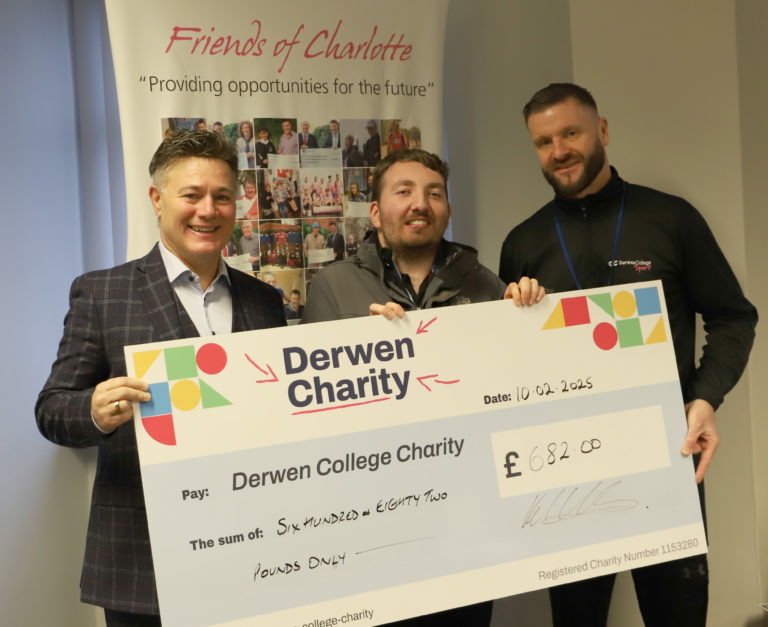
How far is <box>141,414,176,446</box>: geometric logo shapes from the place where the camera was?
5.44 feet

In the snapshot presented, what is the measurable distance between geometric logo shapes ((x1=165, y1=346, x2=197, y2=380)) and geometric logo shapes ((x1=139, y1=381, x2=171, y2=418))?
33mm

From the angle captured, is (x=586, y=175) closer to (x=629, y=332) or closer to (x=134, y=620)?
(x=629, y=332)

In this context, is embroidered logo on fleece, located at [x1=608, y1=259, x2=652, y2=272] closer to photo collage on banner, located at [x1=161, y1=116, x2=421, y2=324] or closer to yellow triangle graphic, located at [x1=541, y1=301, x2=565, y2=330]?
yellow triangle graphic, located at [x1=541, y1=301, x2=565, y2=330]

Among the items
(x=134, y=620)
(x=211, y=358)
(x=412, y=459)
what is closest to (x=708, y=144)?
(x=412, y=459)

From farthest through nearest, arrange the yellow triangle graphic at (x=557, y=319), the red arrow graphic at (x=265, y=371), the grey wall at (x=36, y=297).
Answer: the grey wall at (x=36, y=297) < the yellow triangle graphic at (x=557, y=319) < the red arrow graphic at (x=265, y=371)

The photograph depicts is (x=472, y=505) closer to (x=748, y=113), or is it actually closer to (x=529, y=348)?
(x=529, y=348)

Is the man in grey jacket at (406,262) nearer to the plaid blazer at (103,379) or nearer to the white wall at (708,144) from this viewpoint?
the plaid blazer at (103,379)

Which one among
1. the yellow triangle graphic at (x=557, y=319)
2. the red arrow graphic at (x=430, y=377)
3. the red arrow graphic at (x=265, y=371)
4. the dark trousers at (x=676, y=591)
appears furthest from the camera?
the dark trousers at (x=676, y=591)

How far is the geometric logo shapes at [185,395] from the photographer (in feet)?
5.52

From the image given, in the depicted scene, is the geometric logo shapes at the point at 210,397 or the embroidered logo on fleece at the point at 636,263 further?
the embroidered logo on fleece at the point at 636,263

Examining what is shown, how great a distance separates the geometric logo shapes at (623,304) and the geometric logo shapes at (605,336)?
0.16 feet

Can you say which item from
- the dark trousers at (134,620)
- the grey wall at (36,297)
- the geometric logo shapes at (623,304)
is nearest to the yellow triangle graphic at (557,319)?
the geometric logo shapes at (623,304)

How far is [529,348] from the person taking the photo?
195 centimetres

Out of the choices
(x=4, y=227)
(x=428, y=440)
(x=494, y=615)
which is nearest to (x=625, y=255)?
(x=428, y=440)
